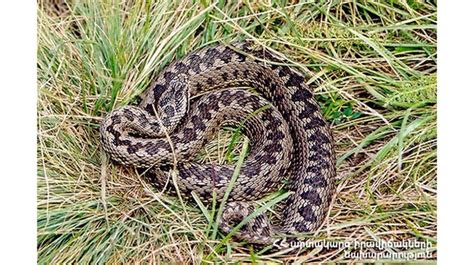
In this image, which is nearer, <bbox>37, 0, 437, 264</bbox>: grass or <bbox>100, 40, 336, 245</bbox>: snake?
<bbox>37, 0, 437, 264</bbox>: grass
